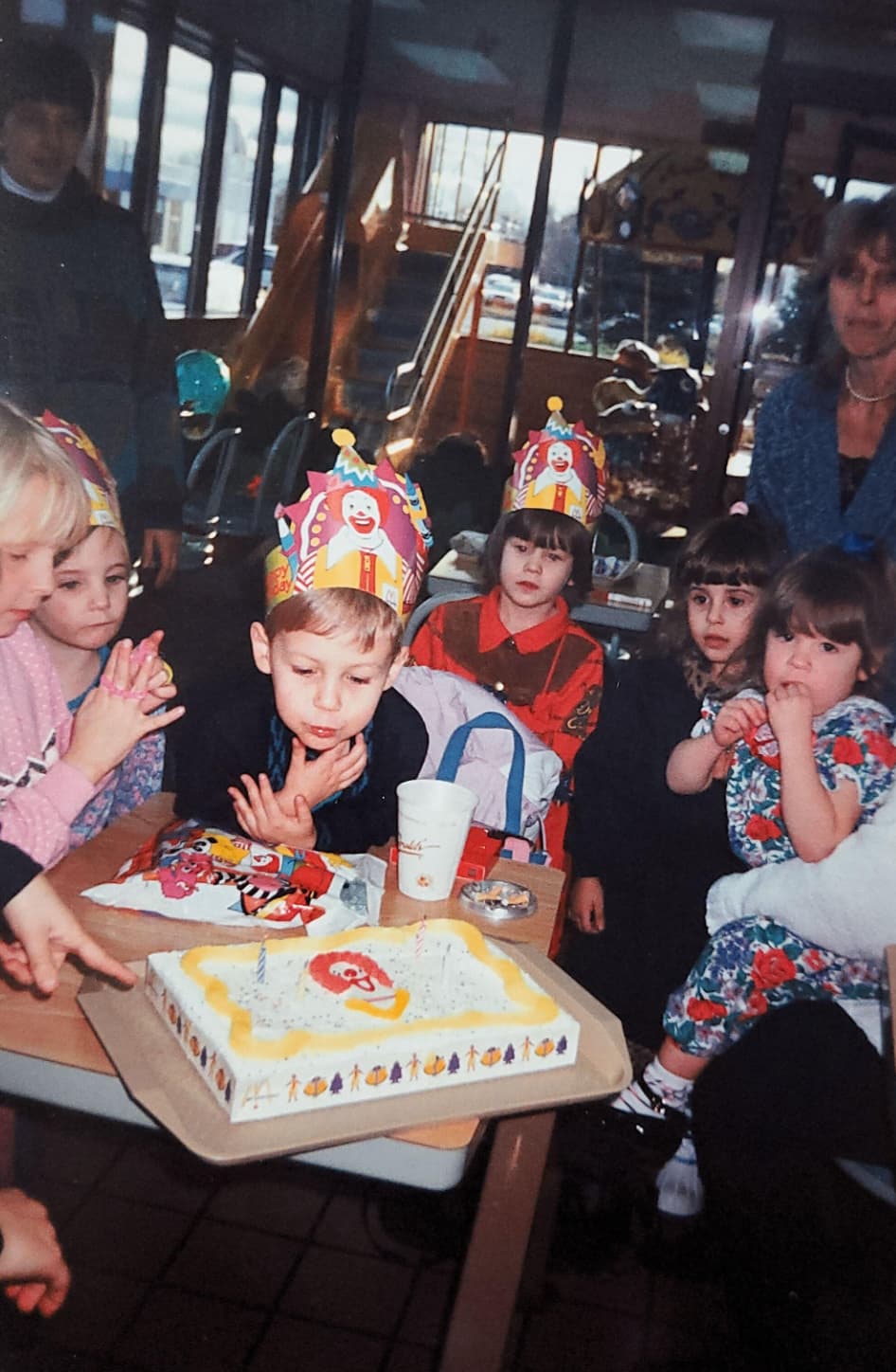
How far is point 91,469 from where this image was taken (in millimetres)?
1576

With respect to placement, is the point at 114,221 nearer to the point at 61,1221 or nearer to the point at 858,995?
the point at 61,1221

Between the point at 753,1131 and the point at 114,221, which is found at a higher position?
the point at 114,221

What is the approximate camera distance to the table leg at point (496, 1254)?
106 centimetres

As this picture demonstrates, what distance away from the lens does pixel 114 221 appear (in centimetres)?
164

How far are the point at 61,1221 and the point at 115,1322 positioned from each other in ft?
0.49

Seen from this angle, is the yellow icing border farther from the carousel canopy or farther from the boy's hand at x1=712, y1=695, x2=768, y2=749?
the carousel canopy

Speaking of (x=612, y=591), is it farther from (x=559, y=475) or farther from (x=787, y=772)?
(x=787, y=772)

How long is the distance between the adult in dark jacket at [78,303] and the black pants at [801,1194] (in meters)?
1.10

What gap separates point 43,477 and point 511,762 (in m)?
0.79

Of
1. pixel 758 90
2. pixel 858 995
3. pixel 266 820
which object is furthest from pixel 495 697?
pixel 758 90

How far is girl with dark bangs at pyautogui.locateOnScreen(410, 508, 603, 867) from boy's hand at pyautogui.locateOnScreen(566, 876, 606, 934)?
0.32 ft

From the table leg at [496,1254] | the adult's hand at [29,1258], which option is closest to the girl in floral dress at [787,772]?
the table leg at [496,1254]

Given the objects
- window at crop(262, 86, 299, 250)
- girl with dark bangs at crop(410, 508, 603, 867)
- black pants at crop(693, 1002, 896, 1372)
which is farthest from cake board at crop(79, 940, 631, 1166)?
window at crop(262, 86, 299, 250)

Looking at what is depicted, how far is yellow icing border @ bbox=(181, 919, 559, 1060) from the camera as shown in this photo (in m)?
0.93
